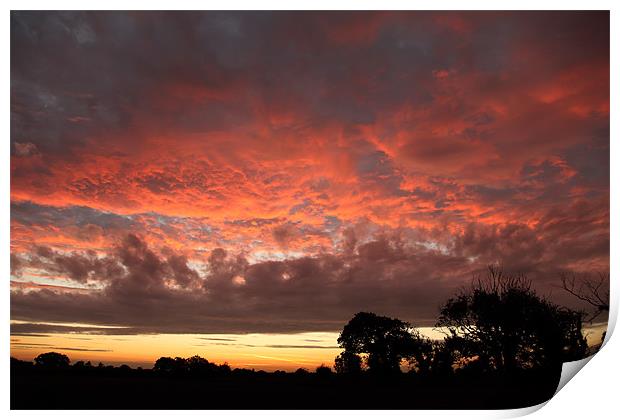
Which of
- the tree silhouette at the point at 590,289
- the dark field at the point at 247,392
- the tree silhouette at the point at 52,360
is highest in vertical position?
the tree silhouette at the point at 590,289

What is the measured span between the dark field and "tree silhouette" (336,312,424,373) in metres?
0.95

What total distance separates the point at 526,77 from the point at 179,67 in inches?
184

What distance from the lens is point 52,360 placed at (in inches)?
299

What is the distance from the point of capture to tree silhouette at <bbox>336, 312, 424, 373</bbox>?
888cm

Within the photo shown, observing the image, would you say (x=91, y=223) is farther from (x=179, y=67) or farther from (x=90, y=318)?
(x=179, y=67)

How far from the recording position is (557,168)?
7965mm

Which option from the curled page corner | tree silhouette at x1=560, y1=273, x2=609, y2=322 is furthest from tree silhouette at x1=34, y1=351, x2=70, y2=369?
tree silhouette at x1=560, y1=273, x2=609, y2=322

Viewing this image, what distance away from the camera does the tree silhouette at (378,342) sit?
8.88 m

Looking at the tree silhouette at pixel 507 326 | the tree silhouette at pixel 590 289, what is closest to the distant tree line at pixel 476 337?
the tree silhouette at pixel 507 326

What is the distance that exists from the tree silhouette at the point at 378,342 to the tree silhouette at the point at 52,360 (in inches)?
148
